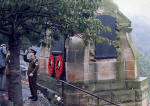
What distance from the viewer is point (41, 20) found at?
6.55m

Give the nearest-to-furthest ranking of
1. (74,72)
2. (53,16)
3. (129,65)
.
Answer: (53,16) < (74,72) < (129,65)

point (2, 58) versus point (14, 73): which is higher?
point (2, 58)

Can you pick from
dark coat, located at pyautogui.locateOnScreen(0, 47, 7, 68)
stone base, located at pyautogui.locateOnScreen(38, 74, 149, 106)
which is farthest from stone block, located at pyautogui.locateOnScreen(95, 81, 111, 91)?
dark coat, located at pyautogui.locateOnScreen(0, 47, 7, 68)

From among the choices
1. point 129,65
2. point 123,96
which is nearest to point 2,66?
point 123,96

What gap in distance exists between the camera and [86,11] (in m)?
5.98

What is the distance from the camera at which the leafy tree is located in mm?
5824

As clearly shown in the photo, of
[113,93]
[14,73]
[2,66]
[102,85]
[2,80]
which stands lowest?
[113,93]

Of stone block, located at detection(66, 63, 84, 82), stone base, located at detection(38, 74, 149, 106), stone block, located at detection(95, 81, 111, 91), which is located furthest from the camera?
stone block, located at detection(95, 81, 111, 91)

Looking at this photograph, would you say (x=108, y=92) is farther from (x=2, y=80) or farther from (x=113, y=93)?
(x=2, y=80)

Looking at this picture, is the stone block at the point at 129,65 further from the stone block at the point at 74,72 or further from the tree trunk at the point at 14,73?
the tree trunk at the point at 14,73

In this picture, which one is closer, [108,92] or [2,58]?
[2,58]

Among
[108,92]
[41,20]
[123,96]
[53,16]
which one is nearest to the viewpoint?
[53,16]

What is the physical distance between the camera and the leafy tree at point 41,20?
5824mm

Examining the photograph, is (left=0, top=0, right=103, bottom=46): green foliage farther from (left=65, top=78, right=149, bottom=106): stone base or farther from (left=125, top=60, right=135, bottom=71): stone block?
(left=125, top=60, right=135, bottom=71): stone block
